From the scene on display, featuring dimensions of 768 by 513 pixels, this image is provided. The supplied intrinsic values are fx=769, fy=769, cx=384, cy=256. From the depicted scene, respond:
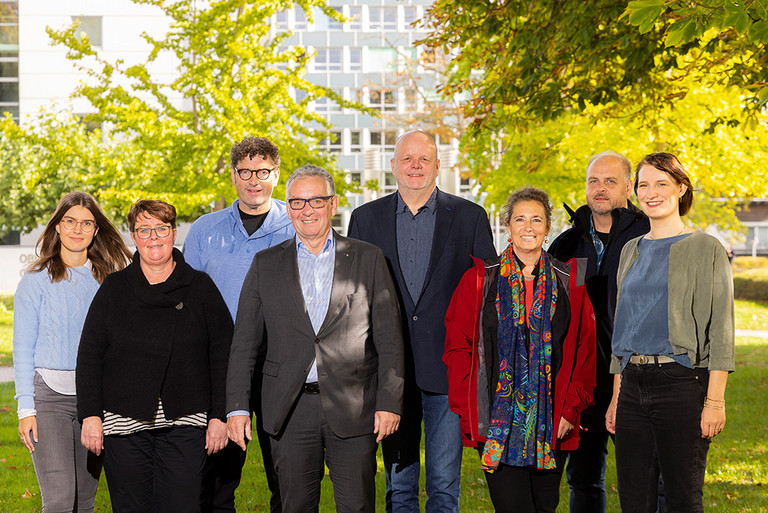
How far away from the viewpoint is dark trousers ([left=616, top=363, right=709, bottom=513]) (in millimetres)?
4074

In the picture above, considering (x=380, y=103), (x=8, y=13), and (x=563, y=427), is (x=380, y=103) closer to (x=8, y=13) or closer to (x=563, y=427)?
(x=8, y=13)

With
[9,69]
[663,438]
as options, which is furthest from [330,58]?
[663,438]

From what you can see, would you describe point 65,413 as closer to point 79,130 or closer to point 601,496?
point 601,496

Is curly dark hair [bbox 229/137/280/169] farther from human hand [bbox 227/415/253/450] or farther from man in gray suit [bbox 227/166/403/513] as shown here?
human hand [bbox 227/415/253/450]

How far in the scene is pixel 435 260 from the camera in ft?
16.2

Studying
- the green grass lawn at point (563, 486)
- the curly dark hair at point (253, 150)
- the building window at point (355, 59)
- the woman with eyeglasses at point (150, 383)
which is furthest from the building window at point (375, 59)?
the woman with eyeglasses at point (150, 383)

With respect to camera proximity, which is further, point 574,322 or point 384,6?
point 384,6

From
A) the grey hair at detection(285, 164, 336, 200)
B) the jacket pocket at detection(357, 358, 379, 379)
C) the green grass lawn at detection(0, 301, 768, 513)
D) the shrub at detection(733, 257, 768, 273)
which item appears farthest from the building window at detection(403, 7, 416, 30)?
the jacket pocket at detection(357, 358, 379, 379)

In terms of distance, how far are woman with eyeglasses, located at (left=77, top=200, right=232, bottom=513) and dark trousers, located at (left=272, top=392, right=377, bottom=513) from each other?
439 millimetres

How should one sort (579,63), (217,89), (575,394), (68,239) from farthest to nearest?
(217,89) → (579,63) → (68,239) → (575,394)

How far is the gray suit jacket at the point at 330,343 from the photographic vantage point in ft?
13.9

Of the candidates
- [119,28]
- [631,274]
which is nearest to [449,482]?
[631,274]

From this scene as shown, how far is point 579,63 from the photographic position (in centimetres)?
828

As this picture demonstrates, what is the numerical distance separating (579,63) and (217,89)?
10407mm
